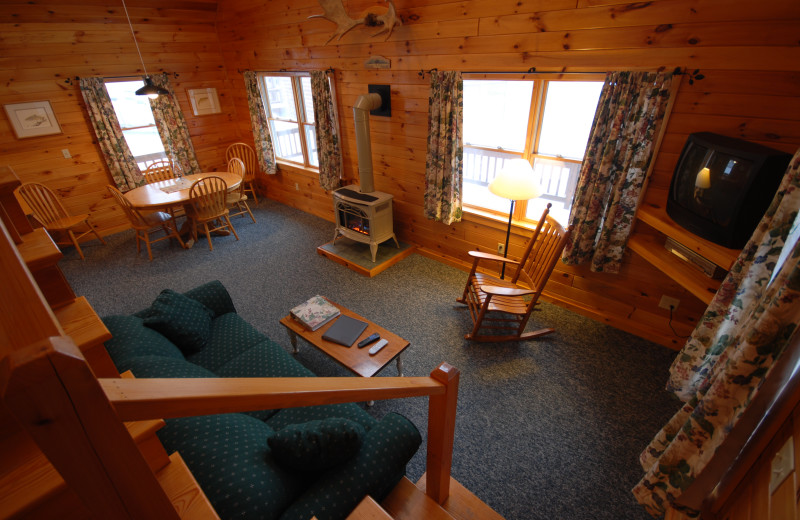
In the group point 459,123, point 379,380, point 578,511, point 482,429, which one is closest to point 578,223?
point 459,123

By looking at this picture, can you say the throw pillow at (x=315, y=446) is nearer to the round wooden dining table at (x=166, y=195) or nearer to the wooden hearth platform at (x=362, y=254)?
the wooden hearth platform at (x=362, y=254)

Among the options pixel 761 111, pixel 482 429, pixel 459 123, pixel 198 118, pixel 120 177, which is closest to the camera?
pixel 761 111

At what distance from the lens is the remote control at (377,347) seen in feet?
7.48

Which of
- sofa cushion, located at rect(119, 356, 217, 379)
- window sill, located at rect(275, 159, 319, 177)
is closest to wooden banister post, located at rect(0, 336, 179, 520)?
sofa cushion, located at rect(119, 356, 217, 379)

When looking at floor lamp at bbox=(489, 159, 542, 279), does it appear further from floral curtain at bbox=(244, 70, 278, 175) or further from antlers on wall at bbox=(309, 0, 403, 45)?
floral curtain at bbox=(244, 70, 278, 175)

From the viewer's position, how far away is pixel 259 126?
16.9ft

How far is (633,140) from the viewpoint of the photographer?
7.75ft

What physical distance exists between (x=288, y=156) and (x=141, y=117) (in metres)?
1.97

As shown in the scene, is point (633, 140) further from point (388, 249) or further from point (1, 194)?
point (1, 194)

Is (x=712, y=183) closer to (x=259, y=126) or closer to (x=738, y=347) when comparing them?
(x=738, y=347)

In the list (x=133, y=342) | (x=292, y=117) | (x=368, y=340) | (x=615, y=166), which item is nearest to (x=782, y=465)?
(x=368, y=340)

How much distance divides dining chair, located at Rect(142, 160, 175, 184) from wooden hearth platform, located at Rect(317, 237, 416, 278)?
8.15ft

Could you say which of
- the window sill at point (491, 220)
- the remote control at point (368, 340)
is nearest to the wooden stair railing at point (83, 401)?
the remote control at point (368, 340)

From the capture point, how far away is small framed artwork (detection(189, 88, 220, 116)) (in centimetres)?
518
